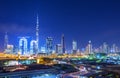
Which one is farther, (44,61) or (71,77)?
(44,61)

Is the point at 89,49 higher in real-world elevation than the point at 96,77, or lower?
higher

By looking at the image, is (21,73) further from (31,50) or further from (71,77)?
(31,50)

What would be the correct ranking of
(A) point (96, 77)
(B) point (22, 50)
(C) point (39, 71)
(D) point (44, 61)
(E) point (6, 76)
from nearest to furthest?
(E) point (6, 76), (A) point (96, 77), (C) point (39, 71), (D) point (44, 61), (B) point (22, 50)

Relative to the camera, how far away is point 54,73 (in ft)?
86.9

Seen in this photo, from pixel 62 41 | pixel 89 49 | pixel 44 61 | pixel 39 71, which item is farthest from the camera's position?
pixel 89 49

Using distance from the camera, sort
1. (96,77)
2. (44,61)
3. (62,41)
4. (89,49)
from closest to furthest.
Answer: (96,77) < (44,61) < (62,41) < (89,49)

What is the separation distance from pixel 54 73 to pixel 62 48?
64595 millimetres

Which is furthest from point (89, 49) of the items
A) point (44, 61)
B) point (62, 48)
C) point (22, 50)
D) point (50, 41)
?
point (44, 61)

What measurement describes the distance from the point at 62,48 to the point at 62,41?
485 centimetres

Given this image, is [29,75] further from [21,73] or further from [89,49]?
[89,49]

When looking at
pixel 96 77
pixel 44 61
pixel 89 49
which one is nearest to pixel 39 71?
pixel 96 77

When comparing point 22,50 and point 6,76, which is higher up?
point 22,50

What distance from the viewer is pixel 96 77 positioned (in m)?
23.2

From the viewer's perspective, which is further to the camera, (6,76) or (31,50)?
(31,50)
